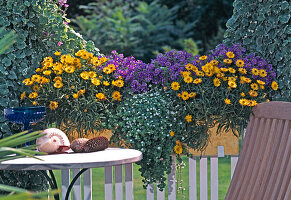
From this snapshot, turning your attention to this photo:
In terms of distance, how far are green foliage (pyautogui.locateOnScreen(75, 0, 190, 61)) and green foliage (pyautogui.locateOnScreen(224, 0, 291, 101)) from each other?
22.9ft

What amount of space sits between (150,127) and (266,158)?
786 millimetres

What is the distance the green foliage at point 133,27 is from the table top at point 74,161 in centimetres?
787

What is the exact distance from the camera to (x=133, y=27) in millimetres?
11164

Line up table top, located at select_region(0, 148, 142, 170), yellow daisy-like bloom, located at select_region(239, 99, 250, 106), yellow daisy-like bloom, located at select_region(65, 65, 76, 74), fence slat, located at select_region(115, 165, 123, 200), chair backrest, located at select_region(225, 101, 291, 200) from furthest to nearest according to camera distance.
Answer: fence slat, located at select_region(115, 165, 123, 200) → yellow daisy-like bloom, located at select_region(65, 65, 76, 74) → yellow daisy-like bloom, located at select_region(239, 99, 250, 106) → chair backrest, located at select_region(225, 101, 291, 200) → table top, located at select_region(0, 148, 142, 170)

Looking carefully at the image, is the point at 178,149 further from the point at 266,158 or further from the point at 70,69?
the point at 70,69

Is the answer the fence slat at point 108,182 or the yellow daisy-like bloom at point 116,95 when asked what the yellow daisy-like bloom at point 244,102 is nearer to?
the yellow daisy-like bloom at point 116,95

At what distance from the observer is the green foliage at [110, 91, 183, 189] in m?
3.04

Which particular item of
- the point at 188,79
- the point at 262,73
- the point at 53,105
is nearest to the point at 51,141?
the point at 53,105

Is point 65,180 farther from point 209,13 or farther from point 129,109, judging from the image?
point 209,13

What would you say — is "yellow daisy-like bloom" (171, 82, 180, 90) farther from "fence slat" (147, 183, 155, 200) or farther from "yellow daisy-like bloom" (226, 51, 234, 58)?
"fence slat" (147, 183, 155, 200)

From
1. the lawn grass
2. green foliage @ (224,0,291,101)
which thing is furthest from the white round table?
the lawn grass

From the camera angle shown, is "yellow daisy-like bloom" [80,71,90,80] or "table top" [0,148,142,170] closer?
"table top" [0,148,142,170]

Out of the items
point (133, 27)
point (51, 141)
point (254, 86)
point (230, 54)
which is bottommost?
point (51, 141)

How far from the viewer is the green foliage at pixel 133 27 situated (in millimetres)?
10664
